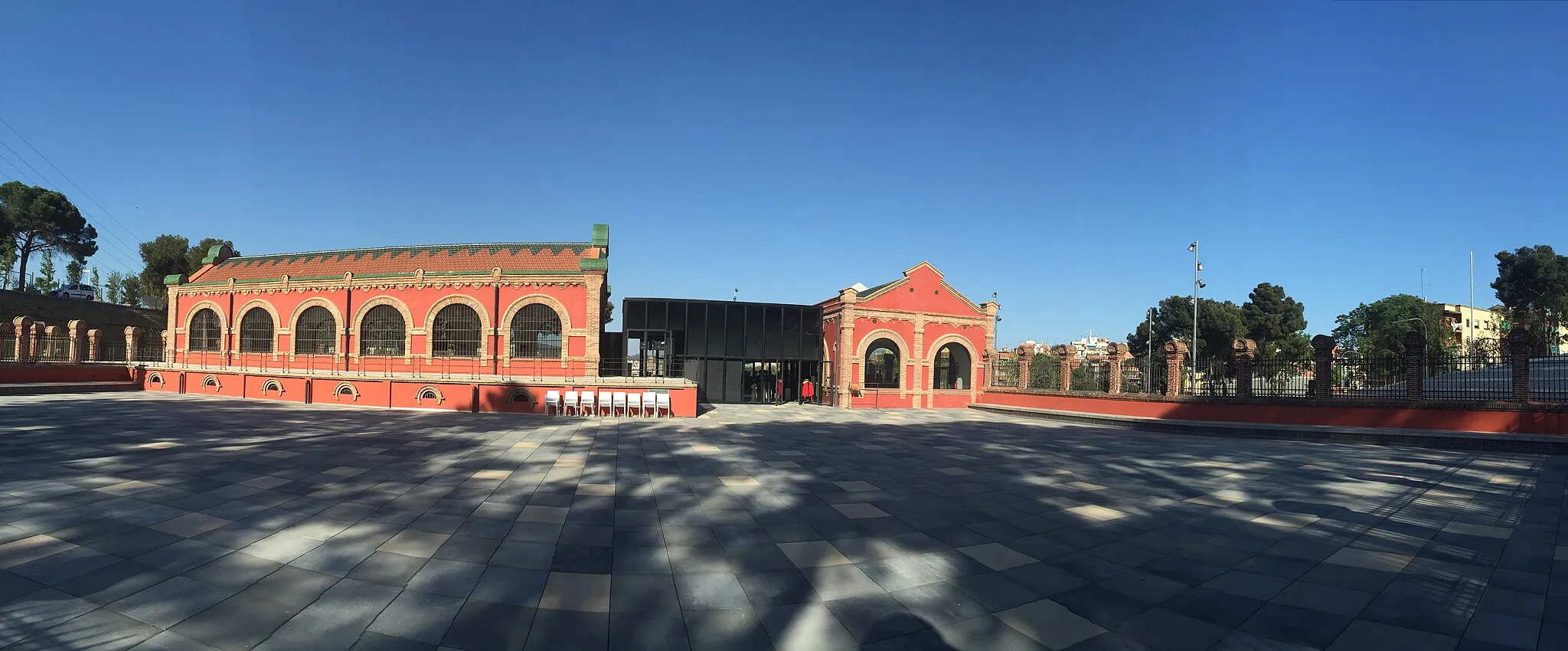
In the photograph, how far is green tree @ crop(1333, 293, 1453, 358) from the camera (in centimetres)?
3903

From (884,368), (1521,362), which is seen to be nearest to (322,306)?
(884,368)

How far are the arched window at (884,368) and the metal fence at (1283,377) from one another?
13293 millimetres

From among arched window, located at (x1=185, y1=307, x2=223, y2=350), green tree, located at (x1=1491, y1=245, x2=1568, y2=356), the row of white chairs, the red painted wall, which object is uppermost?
green tree, located at (x1=1491, y1=245, x2=1568, y2=356)

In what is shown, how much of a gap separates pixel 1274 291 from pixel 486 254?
216 ft

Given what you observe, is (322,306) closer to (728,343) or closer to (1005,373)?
(728,343)

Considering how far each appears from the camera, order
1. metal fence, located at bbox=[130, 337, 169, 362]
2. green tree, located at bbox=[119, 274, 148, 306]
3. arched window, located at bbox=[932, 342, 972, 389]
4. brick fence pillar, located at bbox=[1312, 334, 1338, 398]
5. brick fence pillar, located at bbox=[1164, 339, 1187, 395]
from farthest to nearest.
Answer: green tree, located at bbox=[119, 274, 148, 306], arched window, located at bbox=[932, 342, 972, 389], metal fence, located at bbox=[130, 337, 169, 362], brick fence pillar, located at bbox=[1164, 339, 1187, 395], brick fence pillar, located at bbox=[1312, 334, 1338, 398]

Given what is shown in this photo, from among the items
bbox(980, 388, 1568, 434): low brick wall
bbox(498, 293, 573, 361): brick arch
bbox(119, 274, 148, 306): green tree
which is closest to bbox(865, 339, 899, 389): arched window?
bbox(980, 388, 1568, 434): low brick wall

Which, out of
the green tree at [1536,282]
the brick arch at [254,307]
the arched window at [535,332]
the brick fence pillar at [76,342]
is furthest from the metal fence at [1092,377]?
the green tree at [1536,282]

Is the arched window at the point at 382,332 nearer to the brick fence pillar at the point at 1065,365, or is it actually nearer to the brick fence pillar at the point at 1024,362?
the brick fence pillar at the point at 1024,362

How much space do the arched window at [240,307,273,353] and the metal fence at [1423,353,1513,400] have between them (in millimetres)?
41687

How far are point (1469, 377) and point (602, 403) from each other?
895 inches

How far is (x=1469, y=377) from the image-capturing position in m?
14.2

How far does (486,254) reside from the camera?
83.5ft

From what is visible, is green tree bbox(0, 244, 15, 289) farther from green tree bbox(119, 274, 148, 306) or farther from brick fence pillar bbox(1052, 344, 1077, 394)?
brick fence pillar bbox(1052, 344, 1077, 394)
